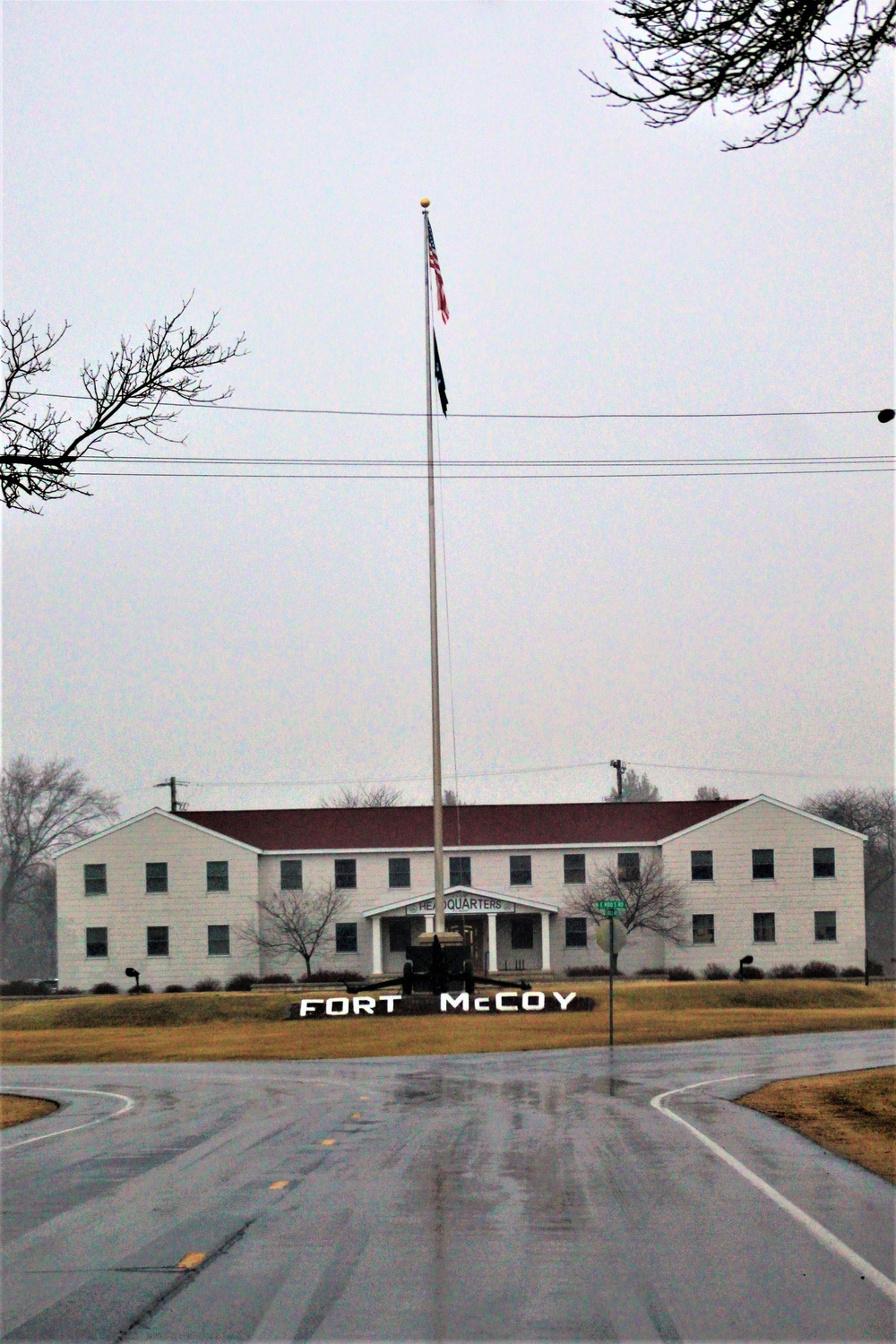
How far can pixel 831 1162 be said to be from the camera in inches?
551

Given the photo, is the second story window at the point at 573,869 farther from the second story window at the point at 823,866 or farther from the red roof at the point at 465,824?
the second story window at the point at 823,866

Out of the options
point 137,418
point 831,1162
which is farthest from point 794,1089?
point 137,418

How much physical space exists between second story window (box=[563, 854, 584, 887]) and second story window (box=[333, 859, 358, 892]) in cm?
889

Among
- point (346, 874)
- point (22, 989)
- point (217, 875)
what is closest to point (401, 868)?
point (346, 874)

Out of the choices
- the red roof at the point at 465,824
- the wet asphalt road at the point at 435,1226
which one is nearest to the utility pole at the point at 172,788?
the red roof at the point at 465,824

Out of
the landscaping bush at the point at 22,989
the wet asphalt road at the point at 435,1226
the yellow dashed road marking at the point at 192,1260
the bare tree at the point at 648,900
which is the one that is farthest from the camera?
the landscaping bush at the point at 22,989

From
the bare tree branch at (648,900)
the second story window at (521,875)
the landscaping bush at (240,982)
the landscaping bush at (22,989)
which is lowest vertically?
the landscaping bush at (22,989)

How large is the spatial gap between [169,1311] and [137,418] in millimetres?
8027

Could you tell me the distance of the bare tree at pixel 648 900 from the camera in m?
61.2

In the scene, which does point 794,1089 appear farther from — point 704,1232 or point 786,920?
point 786,920

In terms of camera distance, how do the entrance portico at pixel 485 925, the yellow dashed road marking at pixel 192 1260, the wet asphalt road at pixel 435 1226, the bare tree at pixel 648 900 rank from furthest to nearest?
the entrance portico at pixel 485 925, the bare tree at pixel 648 900, the yellow dashed road marking at pixel 192 1260, the wet asphalt road at pixel 435 1226

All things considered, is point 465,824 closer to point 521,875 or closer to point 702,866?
point 521,875

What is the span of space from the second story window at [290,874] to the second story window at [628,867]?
13.4 meters

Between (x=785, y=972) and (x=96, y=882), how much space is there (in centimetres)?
2847
